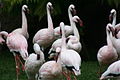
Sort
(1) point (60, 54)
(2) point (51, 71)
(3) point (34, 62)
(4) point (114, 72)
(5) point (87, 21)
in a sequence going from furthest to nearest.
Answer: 1. (5) point (87, 21)
2. (3) point (34, 62)
3. (1) point (60, 54)
4. (2) point (51, 71)
5. (4) point (114, 72)

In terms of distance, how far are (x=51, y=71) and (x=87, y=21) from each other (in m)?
5.35

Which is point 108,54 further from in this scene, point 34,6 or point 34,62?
point 34,6

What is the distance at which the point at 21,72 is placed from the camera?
34.1ft

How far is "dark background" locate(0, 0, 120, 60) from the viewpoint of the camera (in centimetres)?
1252

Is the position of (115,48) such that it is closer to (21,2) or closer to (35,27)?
(21,2)

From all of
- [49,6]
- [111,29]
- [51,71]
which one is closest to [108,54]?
[111,29]

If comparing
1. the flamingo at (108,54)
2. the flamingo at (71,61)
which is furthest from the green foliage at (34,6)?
the flamingo at (71,61)

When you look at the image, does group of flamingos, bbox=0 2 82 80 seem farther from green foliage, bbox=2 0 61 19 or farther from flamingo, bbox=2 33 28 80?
green foliage, bbox=2 0 61 19

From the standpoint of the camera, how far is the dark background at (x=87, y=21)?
41.1 feet

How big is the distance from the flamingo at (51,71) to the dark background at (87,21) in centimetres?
435

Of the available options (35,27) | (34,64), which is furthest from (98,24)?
(34,64)

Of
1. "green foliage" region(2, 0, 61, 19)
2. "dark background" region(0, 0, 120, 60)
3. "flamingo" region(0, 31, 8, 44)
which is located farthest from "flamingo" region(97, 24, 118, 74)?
"dark background" region(0, 0, 120, 60)

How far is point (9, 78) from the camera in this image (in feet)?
31.0

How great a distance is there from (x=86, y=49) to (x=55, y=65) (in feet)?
15.0
